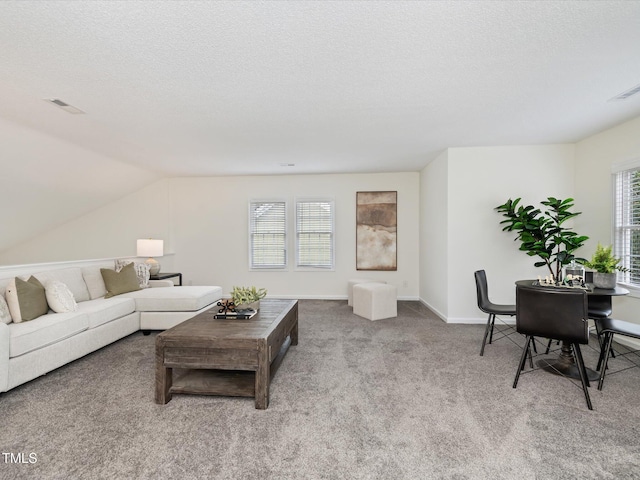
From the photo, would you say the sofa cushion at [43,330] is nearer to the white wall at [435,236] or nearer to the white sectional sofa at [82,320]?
the white sectional sofa at [82,320]

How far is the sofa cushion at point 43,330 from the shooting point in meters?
2.56

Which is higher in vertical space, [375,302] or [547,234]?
[547,234]

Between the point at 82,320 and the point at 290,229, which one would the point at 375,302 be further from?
the point at 82,320

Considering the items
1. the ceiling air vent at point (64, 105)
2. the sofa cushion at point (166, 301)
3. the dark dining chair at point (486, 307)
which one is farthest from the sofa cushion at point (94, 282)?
the dark dining chair at point (486, 307)

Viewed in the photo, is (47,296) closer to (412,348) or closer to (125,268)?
(125,268)

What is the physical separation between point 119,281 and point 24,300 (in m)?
1.31

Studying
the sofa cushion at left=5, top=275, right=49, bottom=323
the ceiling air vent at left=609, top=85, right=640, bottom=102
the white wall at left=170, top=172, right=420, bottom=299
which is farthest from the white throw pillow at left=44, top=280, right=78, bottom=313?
the ceiling air vent at left=609, top=85, right=640, bottom=102

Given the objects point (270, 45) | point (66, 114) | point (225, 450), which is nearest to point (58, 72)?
point (66, 114)

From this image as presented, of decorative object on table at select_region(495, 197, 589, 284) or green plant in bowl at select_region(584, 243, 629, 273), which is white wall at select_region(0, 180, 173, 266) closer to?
decorative object on table at select_region(495, 197, 589, 284)

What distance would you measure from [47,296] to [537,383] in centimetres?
462

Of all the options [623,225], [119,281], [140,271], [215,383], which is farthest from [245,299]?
[623,225]

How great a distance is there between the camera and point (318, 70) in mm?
2473

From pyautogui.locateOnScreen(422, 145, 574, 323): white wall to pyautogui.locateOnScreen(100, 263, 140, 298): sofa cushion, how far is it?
4.43 meters

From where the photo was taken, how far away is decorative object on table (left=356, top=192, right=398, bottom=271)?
6.32 m
